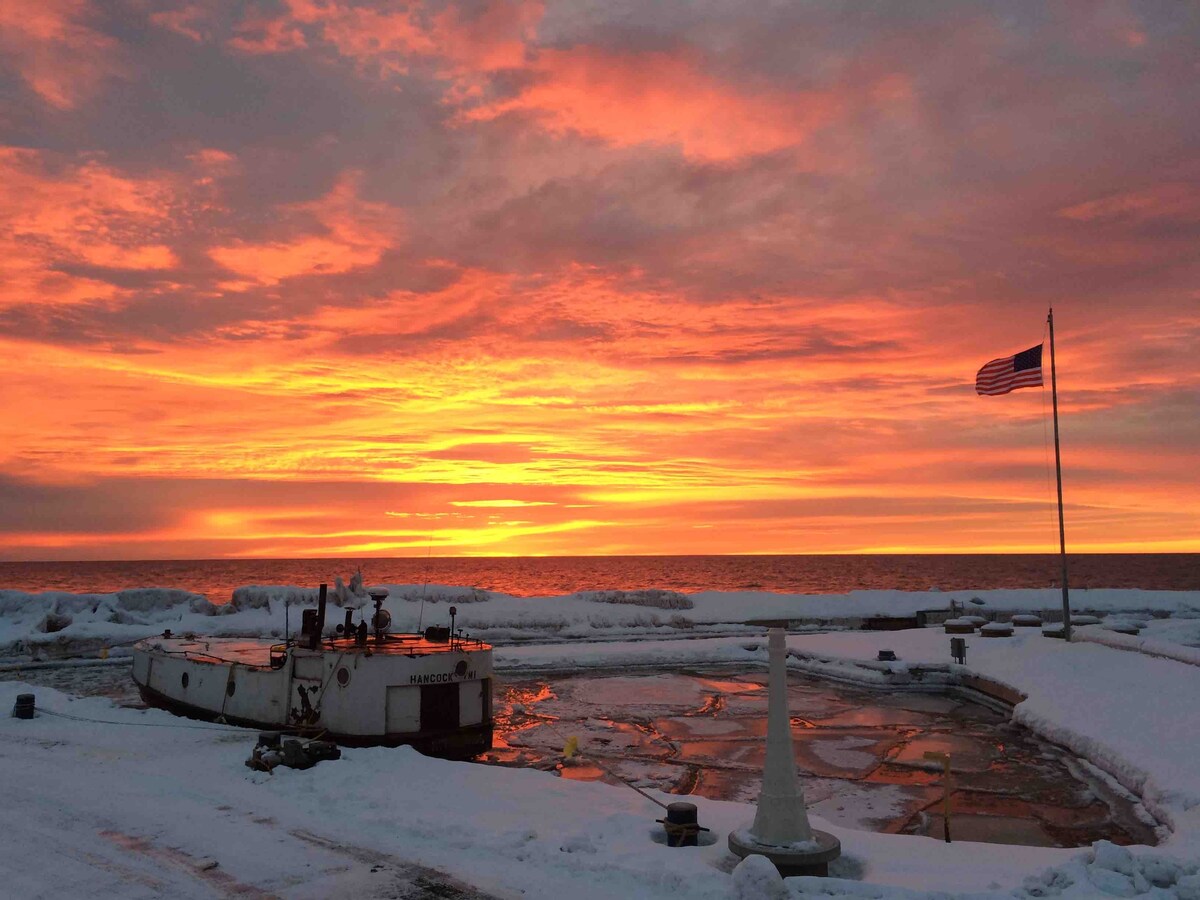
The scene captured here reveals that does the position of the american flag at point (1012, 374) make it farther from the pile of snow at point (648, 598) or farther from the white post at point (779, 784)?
the pile of snow at point (648, 598)

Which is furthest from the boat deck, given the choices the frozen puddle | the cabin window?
the frozen puddle

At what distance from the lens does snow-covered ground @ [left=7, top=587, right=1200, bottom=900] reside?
10297 mm

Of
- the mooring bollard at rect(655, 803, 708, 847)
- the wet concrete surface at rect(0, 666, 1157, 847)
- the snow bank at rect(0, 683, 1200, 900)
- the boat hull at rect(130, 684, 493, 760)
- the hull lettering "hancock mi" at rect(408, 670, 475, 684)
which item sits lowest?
the wet concrete surface at rect(0, 666, 1157, 847)

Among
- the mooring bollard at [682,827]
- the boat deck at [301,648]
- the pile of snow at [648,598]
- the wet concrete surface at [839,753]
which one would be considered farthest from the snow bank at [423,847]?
the pile of snow at [648,598]

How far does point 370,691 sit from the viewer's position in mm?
Result: 19172

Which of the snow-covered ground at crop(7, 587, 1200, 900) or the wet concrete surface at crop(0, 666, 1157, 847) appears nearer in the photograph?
the snow-covered ground at crop(7, 587, 1200, 900)

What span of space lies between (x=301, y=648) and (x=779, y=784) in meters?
13.6

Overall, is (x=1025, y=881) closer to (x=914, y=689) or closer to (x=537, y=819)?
(x=537, y=819)

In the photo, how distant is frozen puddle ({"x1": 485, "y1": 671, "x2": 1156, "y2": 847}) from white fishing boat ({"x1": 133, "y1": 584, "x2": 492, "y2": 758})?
1397 millimetres

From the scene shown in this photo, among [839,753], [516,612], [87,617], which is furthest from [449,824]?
[87,617]

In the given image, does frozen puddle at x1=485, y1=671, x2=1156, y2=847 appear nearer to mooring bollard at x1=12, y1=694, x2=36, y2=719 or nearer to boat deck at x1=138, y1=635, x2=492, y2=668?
boat deck at x1=138, y1=635, x2=492, y2=668

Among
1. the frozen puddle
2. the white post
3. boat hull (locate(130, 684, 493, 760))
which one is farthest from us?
boat hull (locate(130, 684, 493, 760))

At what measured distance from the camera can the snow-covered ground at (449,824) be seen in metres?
10.3

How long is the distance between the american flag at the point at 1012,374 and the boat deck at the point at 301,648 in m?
20.2
